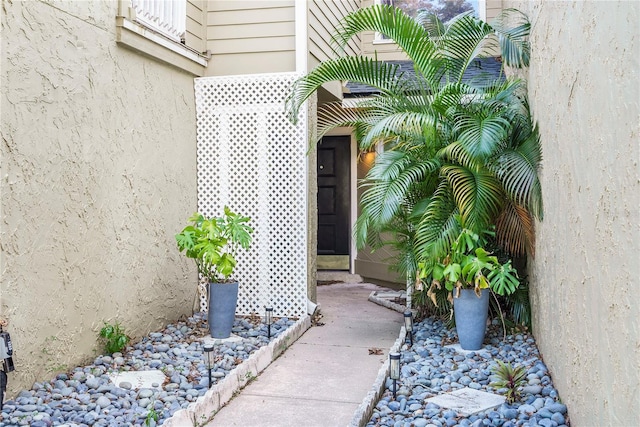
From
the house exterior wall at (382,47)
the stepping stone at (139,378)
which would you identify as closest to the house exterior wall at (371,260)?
the house exterior wall at (382,47)

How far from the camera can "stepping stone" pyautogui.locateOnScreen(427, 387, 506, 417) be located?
11.1 feet

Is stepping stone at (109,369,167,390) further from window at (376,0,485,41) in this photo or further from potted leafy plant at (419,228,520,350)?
window at (376,0,485,41)

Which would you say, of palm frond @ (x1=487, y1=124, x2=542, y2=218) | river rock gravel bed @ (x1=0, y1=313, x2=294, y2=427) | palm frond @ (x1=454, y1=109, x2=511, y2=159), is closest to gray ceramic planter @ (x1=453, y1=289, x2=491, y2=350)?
palm frond @ (x1=487, y1=124, x2=542, y2=218)

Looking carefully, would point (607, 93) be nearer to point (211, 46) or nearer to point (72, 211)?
point (72, 211)

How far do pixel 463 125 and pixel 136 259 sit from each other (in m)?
2.95

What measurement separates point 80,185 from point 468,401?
10.0 feet

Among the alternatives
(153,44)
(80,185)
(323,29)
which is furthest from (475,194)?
(323,29)

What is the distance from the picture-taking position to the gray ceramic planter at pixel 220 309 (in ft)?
17.0

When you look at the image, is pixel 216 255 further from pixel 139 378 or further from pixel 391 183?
pixel 391 183

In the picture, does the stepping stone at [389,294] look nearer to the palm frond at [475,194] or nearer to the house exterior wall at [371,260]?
the house exterior wall at [371,260]

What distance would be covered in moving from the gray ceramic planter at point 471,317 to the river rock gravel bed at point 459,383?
10 centimetres

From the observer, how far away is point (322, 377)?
Answer: 4.43m

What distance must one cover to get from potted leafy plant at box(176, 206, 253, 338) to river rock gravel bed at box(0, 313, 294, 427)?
24 cm

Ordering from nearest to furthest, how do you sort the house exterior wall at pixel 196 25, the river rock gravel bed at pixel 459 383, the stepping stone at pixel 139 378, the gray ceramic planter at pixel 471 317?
the river rock gravel bed at pixel 459 383 → the stepping stone at pixel 139 378 → the gray ceramic planter at pixel 471 317 → the house exterior wall at pixel 196 25
